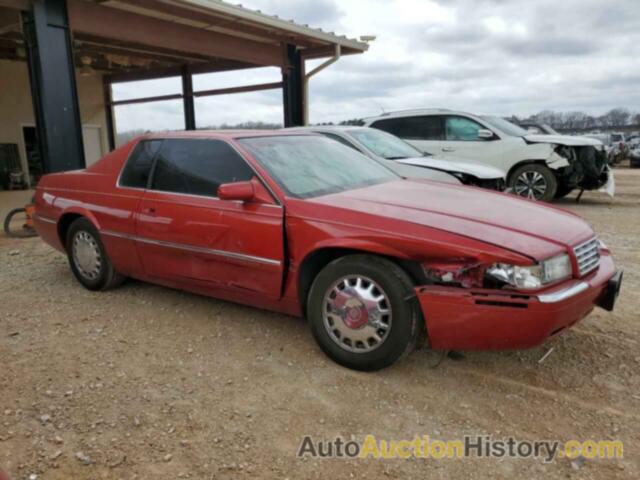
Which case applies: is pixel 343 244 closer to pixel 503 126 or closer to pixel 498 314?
pixel 498 314

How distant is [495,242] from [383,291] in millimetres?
677

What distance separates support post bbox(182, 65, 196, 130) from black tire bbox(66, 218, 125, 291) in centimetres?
938

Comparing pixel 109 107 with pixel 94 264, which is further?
pixel 109 107

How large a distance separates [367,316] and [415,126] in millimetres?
7389

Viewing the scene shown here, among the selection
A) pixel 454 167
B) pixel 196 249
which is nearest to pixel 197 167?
pixel 196 249

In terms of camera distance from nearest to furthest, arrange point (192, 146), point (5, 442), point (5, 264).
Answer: point (5, 442)
point (192, 146)
point (5, 264)

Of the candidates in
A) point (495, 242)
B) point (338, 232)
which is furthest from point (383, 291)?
point (495, 242)

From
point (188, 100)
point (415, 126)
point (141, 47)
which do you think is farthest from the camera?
point (188, 100)

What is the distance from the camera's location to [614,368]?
312 centimetres

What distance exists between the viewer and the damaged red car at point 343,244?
2703 millimetres

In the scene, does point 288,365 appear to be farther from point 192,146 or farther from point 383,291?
point 192,146

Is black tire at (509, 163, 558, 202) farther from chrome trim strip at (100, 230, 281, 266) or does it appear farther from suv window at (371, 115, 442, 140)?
chrome trim strip at (100, 230, 281, 266)

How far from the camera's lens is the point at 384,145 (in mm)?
7414

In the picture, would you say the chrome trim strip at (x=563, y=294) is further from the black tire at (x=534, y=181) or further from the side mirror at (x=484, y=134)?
the black tire at (x=534, y=181)
